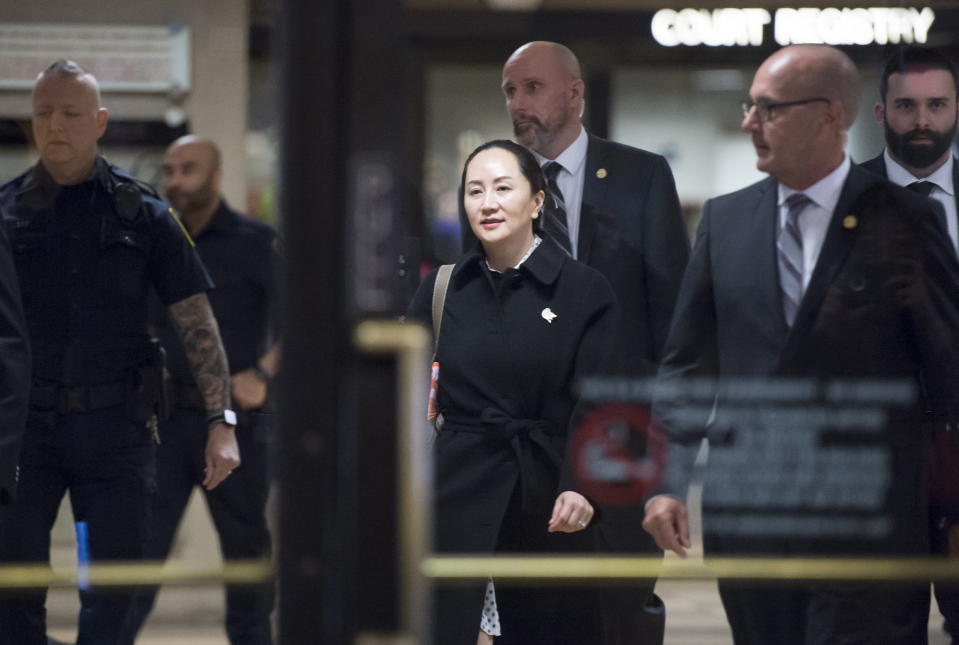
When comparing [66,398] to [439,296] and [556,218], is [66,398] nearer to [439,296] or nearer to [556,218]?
[439,296]

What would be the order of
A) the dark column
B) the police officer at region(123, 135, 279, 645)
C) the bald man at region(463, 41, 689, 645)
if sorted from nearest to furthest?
1. the dark column
2. the bald man at region(463, 41, 689, 645)
3. the police officer at region(123, 135, 279, 645)

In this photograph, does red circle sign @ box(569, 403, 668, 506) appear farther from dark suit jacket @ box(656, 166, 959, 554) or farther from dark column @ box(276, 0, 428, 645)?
dark column @ box(276, 0, 428, 645)

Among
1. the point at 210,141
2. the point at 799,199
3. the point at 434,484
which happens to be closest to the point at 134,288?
the point at 210,141

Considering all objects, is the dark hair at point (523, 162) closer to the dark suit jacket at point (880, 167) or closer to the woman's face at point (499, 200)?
the woman's face at point (499, 200)

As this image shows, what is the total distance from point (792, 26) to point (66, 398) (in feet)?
6.49

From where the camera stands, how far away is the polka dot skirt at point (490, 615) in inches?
130

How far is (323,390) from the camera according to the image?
2486mm

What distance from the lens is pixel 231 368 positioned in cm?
446

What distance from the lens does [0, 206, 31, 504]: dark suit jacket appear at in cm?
334

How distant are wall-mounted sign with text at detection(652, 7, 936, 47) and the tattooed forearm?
58.8 inches

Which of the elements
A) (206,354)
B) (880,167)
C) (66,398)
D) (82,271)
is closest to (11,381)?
(66,398)

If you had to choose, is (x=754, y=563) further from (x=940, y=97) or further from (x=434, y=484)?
(x=940, y=97)

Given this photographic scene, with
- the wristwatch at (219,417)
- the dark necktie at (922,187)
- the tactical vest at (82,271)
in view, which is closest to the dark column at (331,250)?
the dark necktie at (922,187)

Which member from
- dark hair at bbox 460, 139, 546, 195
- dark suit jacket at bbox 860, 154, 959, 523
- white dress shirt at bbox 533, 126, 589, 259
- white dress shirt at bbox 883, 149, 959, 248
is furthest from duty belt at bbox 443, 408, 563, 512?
white dress shirt at bbox 883, 149, 959, 248
